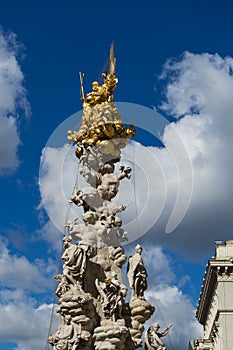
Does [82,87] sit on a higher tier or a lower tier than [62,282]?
higher

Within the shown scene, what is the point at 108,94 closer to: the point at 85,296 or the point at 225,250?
the point at 85,296

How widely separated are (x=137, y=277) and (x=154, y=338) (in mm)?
1764

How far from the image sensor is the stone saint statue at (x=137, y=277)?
20000mm

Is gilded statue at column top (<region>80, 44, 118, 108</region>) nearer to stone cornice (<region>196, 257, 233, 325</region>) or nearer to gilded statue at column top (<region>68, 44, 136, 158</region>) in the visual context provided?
gilded statue at column top (<region>68, 44, 136, 158</region>)

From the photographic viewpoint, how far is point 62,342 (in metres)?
18.6

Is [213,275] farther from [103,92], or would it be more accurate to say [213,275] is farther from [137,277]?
[137,277]

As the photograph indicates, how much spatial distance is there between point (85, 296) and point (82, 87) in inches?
307

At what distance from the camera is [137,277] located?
65.6ft

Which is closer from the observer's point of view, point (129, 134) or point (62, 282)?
point (62, 282)

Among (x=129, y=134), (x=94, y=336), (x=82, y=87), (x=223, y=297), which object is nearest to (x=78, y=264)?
(x=94, y=336)

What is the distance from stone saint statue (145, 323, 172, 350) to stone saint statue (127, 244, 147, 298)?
0.98 metres

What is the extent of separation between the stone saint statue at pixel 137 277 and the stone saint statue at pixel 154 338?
977 mm

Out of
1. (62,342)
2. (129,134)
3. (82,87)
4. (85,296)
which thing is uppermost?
(82,87)

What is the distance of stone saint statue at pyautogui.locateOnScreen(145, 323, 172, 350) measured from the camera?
63.7ft
